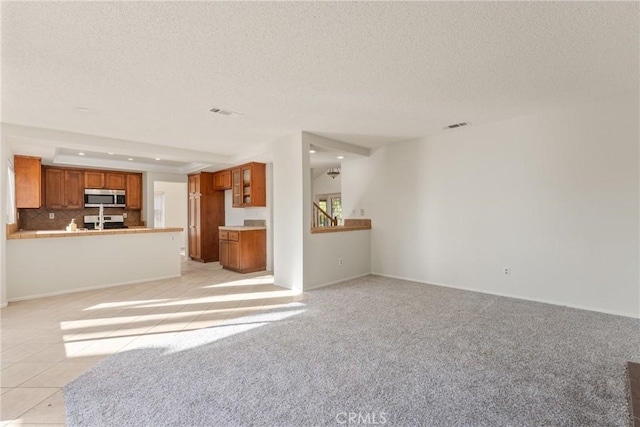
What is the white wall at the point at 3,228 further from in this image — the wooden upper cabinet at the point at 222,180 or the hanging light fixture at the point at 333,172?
the hanging light fixture at the point at 333,172

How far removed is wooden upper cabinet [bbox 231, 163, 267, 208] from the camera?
6367mm

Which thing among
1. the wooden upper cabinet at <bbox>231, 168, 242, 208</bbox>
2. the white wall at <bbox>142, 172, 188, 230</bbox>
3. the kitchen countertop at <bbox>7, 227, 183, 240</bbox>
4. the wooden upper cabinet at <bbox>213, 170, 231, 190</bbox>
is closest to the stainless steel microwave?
the white wall at <bbox>142, 172, 188, 230</bbox>

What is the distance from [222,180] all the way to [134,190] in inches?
83.6

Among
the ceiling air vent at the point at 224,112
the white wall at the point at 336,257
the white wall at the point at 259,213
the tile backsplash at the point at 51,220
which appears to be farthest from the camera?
the white wall at the point at 259,213

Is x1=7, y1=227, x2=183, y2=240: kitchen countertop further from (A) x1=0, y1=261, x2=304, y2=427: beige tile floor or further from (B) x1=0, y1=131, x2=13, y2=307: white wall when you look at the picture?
(A) x1=0, y1=261, x2=304, y2=427: beige tile floor

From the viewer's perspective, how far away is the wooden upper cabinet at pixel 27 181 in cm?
555

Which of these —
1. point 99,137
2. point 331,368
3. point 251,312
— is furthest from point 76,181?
point 331,368

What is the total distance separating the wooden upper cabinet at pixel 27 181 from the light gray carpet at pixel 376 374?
4982mm

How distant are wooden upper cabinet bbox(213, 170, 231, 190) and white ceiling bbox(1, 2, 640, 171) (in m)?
3.12

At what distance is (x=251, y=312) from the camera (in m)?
3.66

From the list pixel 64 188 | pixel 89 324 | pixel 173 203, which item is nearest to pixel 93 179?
pixel 64 188

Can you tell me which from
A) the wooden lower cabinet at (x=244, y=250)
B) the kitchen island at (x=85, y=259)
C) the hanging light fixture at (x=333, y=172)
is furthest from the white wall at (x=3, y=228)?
the hanging light fixture at (x=333, y=172)

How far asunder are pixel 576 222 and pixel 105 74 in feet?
17.1

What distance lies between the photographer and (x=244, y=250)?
20.3 ft
